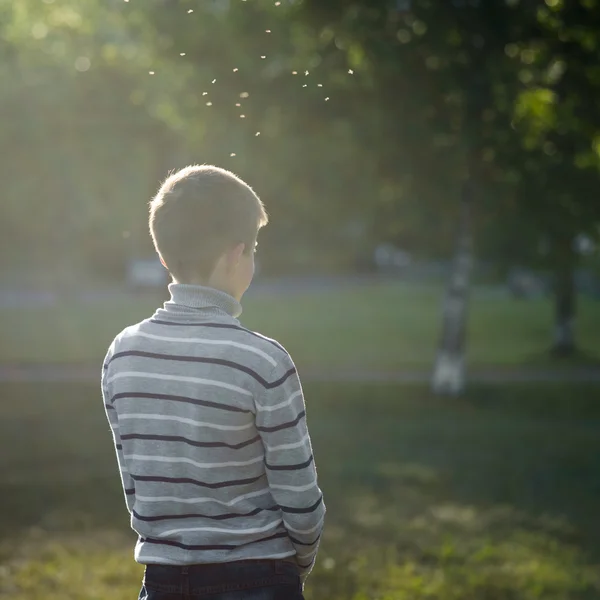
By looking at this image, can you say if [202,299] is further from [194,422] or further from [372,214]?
[372,214]

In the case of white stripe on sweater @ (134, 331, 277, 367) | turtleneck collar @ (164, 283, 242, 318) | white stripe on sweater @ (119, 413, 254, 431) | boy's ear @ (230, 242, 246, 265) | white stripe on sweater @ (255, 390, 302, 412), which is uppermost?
boy's ear @ (230, 242, 246, 265)

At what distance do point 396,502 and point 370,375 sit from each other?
32.4 ft

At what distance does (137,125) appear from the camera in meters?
20.0

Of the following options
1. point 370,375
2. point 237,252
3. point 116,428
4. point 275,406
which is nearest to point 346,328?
point 370,375

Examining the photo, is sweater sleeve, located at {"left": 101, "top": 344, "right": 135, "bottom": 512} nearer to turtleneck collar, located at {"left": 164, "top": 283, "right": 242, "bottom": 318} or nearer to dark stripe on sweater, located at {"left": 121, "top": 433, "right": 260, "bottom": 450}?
dark stripe on sweater, located at {"left": 121, "top": 433, "right": 260, "bottom": 450}

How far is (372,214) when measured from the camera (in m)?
15.1

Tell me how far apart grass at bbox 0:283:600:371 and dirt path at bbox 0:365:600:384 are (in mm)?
969

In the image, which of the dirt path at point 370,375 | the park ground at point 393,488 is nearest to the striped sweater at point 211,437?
the park ground at point 393,488

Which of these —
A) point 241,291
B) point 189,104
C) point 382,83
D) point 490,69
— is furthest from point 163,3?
point 241,291

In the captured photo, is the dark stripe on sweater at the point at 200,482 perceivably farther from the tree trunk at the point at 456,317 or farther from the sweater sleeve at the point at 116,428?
the tree trunk at the point at 456,317

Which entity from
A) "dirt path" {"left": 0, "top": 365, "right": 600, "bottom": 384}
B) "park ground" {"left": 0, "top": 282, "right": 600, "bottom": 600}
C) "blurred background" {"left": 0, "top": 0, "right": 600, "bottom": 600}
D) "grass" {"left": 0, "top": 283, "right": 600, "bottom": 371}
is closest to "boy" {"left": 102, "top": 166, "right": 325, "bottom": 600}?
"blurred background" {"left": 0, "top": 0, "right": 600, "bottom": 600}

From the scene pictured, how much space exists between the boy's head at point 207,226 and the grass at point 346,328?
1711 centimetres

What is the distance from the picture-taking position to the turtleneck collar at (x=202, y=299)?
2166 millimetres

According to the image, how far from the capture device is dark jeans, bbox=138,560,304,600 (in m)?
2.14
